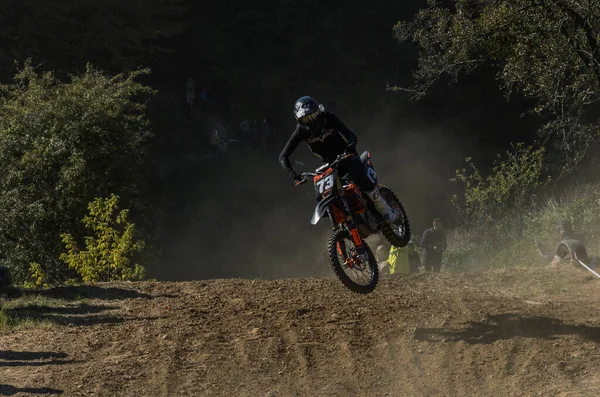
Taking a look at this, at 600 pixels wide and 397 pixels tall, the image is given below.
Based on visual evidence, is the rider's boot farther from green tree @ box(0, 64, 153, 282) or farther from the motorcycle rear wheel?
green tree @ box(0, 64, 153, 282)

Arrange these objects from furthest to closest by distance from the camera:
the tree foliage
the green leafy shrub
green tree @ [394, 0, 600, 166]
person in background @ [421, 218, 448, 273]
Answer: the tree foliage < person in background @ [421, 218, 448, 273] < the green leafy shrub < green tree @ [394, 0, 600, 166]

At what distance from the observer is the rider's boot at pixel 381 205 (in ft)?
35.5

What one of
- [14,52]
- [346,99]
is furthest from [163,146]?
[346,99]

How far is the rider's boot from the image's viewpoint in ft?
35.5

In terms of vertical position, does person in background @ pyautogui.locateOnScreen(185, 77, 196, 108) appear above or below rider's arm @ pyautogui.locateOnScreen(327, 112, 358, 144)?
above

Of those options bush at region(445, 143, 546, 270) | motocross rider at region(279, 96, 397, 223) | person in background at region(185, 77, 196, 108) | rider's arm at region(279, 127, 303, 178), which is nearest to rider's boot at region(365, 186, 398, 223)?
motocross rider at region(279, 96, 397, 223)

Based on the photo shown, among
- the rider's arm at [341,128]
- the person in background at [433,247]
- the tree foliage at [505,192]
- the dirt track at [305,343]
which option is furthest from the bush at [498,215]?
the rider's arm at [341,128]

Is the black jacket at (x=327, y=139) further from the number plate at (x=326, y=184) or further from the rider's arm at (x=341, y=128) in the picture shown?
the number plate at (x=326, y=184)

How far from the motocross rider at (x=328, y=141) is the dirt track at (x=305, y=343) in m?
1.67

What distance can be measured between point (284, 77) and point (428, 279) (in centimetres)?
3291

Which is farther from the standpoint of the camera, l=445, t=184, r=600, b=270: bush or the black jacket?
l=445, t=184, r=600, b=270: bush

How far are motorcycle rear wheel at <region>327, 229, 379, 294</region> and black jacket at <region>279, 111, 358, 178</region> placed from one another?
3.37 ft

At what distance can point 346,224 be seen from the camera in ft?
33.9

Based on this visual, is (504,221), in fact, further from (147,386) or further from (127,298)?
(147,386)
